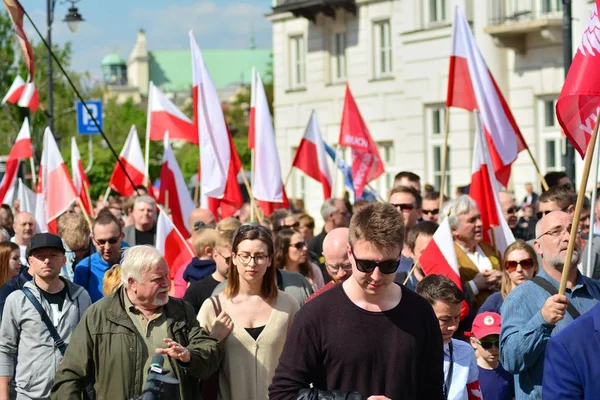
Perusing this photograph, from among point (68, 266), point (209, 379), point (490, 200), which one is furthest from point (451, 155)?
point (209, 379)

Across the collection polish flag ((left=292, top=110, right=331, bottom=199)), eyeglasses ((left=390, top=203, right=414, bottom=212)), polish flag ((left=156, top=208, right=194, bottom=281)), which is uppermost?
polish flag ((left=292, top=110, right=331, bottom=199))

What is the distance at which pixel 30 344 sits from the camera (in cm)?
704

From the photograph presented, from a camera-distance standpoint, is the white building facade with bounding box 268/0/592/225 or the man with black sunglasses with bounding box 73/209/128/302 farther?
the white building facade with bounding box 268/0/592/225

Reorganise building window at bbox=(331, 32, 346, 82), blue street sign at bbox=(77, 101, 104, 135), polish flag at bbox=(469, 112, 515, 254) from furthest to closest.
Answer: building window at bbox=(331, 32, 346, 82)
blue street sign at bbox=(77, 101, 104, 135)
polish flag at bbox=(469, 112, 515, 254)

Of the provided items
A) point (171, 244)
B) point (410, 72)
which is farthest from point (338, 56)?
point (171, 244)

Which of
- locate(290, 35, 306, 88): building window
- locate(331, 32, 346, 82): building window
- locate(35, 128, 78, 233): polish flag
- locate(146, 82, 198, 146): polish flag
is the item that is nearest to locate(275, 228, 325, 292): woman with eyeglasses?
locate(35, 128, 78, 233): polish flag

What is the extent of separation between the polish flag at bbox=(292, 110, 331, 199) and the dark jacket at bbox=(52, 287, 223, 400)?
10406mm

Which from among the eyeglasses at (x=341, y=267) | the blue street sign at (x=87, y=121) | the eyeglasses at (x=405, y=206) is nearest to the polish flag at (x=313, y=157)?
the eyeglasses at (x=405, y=206)

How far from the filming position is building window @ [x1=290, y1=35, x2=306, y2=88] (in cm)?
3619

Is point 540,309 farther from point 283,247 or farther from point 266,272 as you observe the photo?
point 283,247

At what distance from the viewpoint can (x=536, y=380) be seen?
586 cm

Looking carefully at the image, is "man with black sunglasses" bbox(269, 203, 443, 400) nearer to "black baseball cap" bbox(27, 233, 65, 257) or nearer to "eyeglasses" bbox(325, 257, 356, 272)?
"eyeglasses" bbox(325, 257, 356, 272)

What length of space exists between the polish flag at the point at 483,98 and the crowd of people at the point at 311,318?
9.32ft

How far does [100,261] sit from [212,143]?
430cm
